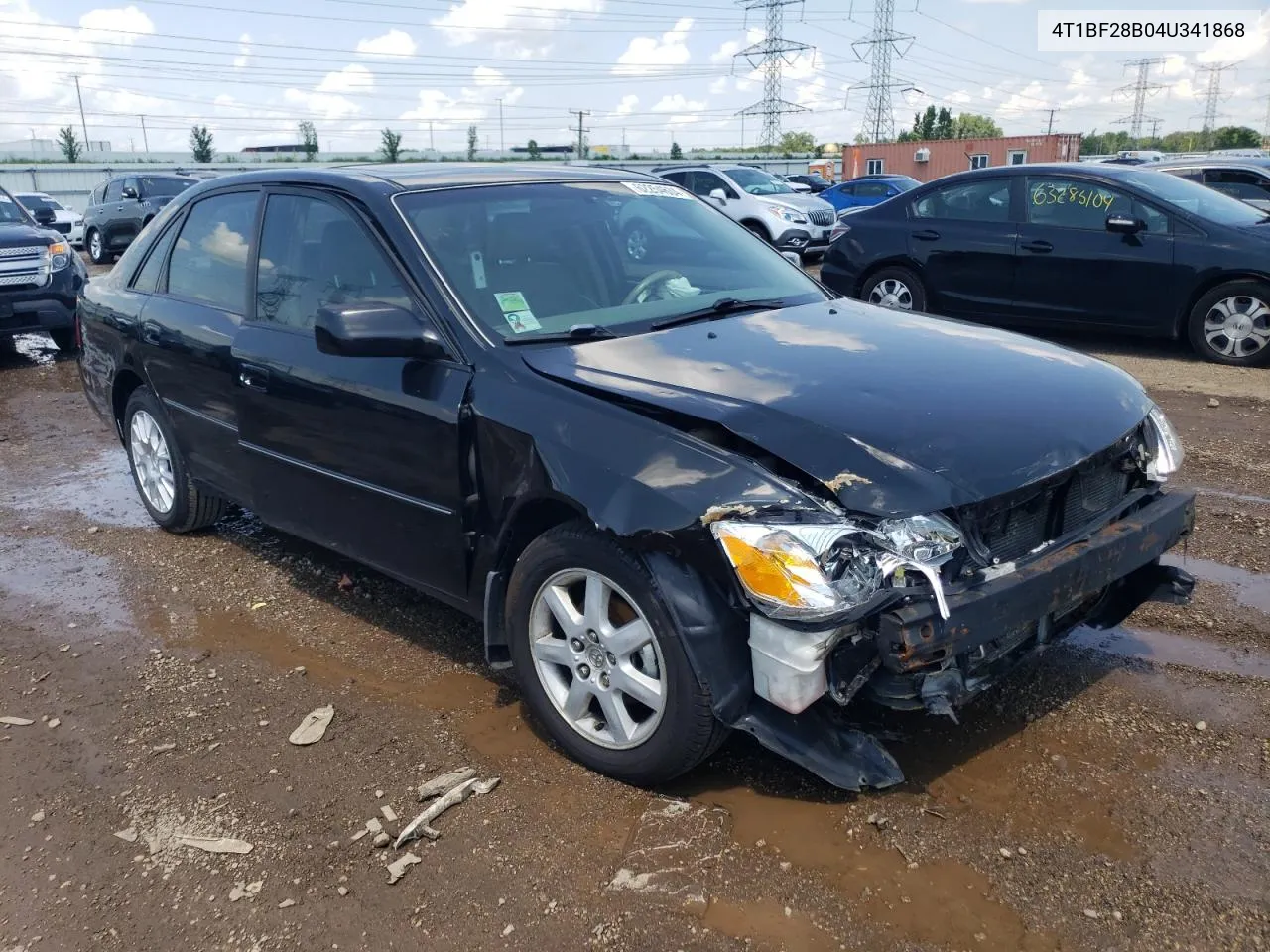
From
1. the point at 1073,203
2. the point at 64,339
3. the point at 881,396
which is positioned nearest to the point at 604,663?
the point at 881,396

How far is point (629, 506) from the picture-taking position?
9.12 ft

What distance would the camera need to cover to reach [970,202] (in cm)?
950

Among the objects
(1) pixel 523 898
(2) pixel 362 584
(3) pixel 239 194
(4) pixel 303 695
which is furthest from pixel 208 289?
A: (1) pixel 523 898

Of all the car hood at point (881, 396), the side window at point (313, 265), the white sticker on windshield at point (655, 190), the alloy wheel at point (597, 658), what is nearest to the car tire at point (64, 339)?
the side window at point (313, 265)

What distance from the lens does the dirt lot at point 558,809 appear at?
8.39 ft

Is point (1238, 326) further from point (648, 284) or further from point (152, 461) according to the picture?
point (152, 461)

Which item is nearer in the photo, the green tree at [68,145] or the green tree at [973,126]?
the green tree at [68,145]

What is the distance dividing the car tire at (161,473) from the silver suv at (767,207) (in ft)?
40.8

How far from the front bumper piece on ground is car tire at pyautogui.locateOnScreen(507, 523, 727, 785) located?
211 millimetres

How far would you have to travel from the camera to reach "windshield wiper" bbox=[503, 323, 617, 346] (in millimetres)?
3398

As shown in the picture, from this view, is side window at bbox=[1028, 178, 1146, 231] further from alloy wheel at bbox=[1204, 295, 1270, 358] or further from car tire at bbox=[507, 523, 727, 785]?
car tire at bbox=[507, 523, 727, 785]

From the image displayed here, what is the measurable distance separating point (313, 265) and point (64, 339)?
931cm

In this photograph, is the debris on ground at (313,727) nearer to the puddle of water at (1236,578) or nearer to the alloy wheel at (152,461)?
the alloy wheel at (152,461)

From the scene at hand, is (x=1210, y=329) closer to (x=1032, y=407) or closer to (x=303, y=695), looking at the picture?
(x=1032, y=407)
